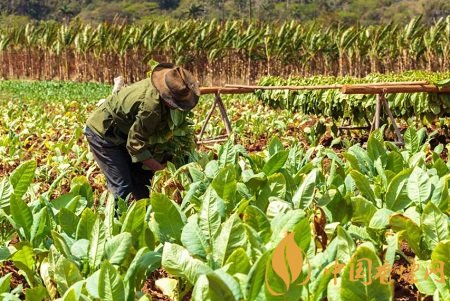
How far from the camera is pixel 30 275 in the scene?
2137mm

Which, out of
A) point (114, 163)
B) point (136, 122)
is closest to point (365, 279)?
point (136, 122)

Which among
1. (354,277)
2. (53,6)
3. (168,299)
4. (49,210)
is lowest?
(53,6)

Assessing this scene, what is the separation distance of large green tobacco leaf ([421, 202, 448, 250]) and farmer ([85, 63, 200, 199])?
7.23 feet

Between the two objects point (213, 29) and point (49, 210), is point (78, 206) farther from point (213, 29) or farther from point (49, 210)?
point (213, 29)

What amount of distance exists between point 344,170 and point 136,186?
2125 mm

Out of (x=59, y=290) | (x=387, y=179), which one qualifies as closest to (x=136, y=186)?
(x=387, y=179)

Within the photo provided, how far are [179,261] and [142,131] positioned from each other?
7.73ft

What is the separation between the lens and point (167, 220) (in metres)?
2.17

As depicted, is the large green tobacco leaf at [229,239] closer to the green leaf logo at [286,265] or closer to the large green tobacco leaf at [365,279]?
the green leaf logo at [286,265]

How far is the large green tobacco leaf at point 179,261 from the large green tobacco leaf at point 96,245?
32cm

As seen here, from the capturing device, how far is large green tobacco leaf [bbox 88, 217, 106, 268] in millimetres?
2032

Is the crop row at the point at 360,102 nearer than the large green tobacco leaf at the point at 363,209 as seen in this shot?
No

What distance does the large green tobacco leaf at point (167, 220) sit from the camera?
2.16 m

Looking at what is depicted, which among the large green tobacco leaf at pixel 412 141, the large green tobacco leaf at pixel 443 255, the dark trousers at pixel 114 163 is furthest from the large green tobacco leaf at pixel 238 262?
the dark trousers at pixel 114 163
